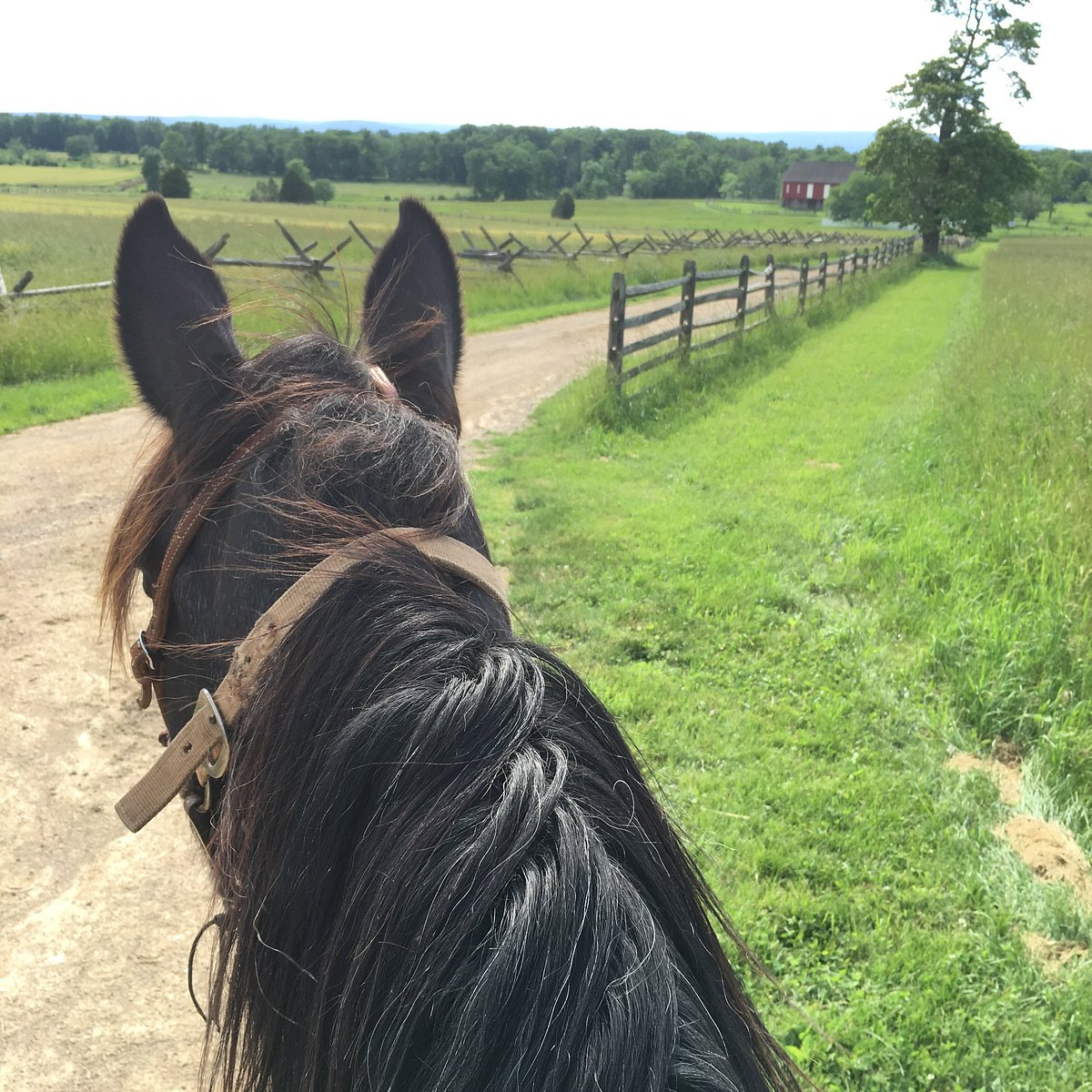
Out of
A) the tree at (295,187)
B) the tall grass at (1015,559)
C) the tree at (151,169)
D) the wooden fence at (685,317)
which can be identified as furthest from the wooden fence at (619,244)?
the tree at (151,169)

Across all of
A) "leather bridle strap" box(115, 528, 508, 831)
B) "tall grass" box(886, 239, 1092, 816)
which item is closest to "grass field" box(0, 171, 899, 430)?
"leather bridle strap" box(115, 528, 508, 831)

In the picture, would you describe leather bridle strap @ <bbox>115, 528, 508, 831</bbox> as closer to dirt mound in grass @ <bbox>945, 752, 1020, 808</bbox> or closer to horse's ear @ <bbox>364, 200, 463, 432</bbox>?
horse's ear @ <bbox>364, 200, 463, 432</bbox>

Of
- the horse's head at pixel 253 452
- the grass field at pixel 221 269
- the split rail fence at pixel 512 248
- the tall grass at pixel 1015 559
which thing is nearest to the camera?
the horse's head at pixel 253 452

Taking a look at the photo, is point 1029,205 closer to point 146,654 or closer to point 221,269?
point 221,269

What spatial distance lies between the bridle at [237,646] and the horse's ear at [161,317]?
283mm

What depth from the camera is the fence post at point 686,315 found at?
11305mm

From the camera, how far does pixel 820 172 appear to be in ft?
339

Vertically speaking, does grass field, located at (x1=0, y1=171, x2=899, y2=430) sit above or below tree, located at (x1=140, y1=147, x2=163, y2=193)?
below

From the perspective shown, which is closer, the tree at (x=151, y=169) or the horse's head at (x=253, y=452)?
the horse's head at (x=253, y=452)

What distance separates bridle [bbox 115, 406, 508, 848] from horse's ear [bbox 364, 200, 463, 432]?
52cm

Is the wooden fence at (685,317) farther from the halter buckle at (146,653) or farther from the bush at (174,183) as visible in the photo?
the bush at (174,183)

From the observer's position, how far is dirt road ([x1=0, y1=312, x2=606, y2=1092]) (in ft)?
7.72

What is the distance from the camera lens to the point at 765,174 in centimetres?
11200

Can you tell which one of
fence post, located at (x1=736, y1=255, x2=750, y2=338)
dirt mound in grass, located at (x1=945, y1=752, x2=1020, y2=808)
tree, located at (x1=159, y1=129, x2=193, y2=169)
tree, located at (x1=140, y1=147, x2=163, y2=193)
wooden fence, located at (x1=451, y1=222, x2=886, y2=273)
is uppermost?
tree, located at (x1=159, y1=129, x2=193, y2=169)
